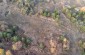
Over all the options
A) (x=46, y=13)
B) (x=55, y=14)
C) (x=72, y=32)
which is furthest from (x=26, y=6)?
(x=72, y=32)

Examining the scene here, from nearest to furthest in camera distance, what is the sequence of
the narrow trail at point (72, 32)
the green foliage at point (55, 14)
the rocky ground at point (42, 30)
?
the rocky ground at point (42, 30)
the narrow trail at point (72, 32)
the green foliage at point (55, 14)

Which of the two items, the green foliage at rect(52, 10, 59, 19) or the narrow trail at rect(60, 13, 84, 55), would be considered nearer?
the narrow trail at rect(60, 13, 84, 55)

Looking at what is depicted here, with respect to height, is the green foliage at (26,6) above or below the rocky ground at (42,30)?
above

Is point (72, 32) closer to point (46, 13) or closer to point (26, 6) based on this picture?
point (46, 13)

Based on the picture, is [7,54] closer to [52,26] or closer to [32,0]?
[52,26]

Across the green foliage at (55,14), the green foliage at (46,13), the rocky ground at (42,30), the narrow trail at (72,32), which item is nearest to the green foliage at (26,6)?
the rocky ground at (42,30)

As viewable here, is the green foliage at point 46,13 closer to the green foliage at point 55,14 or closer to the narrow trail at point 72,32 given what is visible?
the green foliage at point 55,14

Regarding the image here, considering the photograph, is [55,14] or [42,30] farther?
[55,14]

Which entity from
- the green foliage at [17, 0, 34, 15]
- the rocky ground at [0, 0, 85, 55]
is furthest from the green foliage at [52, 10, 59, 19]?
the green foliage at [17, 0, 34, 15]

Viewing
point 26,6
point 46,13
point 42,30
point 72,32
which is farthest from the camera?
point 26,6

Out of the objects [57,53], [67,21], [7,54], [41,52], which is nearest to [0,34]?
[7,54]

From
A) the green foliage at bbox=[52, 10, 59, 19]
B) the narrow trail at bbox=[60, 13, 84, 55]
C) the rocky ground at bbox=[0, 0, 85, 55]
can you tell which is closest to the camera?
the rocky ground at bbox=[0, 0, 85, 55]

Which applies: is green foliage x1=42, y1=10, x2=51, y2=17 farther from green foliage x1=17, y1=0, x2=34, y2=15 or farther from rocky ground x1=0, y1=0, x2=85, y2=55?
green foliage x1=17, y1=0, x2=34, y2=15
